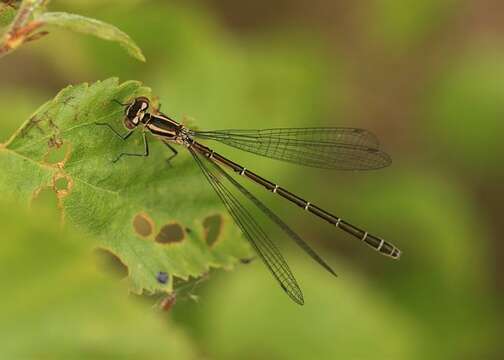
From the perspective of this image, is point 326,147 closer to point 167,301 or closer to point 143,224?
point 167,301

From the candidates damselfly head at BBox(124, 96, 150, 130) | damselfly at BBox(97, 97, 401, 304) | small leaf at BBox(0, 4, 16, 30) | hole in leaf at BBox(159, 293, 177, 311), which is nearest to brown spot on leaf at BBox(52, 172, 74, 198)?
damselfly head at BBox(124, 96, 150, 130)

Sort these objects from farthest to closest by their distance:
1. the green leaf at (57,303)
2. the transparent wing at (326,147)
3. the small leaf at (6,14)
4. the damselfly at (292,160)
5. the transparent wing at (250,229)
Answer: the transparent wing at (326,147) → the damselfly at (292,160) → the transparent wing at (250,229) → the small leaf at (6,14) → the green leaf at (57,303)

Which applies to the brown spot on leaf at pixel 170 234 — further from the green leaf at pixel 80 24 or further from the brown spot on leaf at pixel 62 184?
the green leaf at pixel 80 24

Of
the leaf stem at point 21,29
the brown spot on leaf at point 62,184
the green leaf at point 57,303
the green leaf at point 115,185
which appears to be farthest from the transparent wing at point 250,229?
the green leaf at point 57,303

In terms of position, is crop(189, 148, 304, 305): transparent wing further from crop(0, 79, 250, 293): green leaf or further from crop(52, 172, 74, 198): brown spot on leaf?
crop(52, 172, 74, 198): brown spot on leaf

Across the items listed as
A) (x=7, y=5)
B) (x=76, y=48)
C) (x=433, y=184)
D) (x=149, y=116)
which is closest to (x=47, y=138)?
(x=7, y=5)

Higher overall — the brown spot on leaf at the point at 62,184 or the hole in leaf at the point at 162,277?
the brown spot on leaf at the point at 62,184

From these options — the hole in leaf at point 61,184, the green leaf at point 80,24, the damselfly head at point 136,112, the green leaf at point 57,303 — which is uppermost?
the damselfly head at point 136,112

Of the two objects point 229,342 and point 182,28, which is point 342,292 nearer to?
point 229,342
